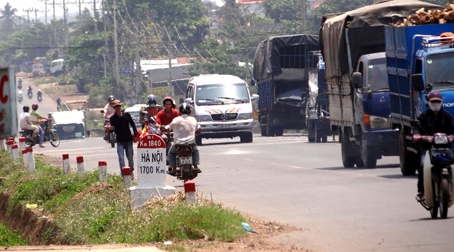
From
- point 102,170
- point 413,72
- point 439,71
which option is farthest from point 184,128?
point 439,71

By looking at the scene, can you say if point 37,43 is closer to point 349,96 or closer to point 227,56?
point 227,56

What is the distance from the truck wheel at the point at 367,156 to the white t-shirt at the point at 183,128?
16.8ft

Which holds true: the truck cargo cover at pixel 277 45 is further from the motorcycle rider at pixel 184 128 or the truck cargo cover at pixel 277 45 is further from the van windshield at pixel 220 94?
the motorcycle rider at pixel 184 128

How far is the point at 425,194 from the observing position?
29.9ft

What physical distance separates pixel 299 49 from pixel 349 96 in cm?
1467

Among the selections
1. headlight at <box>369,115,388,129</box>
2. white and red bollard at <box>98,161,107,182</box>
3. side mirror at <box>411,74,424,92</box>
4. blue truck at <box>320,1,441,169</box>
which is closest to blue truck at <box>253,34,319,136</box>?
blue truck at <box>320,1,441,169</box>

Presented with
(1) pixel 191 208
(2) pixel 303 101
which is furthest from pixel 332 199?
(2) pixel 303 101

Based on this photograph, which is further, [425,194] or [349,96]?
[349,96]

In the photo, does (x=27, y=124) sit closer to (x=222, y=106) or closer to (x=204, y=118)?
(x=204, y=118)

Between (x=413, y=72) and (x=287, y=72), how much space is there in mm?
18854

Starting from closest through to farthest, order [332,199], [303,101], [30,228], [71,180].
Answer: [332,199] → [30,228] → [71,180] → [303,101]

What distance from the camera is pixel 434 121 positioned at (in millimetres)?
9453

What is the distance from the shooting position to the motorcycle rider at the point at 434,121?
9367 millimetres

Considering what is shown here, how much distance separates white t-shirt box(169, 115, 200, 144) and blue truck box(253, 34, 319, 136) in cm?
1841
